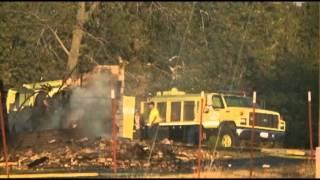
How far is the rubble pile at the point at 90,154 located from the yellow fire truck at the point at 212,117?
0.99 meters

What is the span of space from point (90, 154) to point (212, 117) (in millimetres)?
4644

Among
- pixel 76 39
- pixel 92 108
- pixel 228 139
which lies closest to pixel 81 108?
pixel 92 108

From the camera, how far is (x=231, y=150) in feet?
72.7

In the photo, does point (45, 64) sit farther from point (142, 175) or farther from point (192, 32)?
point (142, 175)

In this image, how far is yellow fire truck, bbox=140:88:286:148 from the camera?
22.8 meters

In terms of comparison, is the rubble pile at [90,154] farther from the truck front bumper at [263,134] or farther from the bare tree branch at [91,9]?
the bare tree branch at [91,9]

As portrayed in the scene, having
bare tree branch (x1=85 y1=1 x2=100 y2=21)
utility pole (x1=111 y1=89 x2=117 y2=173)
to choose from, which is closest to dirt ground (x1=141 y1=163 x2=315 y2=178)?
utility pole (x1=111 y1=89 x2=117 y2=173)

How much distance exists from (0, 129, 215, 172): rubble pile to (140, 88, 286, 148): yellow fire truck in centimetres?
99

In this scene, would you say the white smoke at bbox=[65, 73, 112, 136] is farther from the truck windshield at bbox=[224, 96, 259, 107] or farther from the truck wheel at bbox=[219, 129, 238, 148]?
the truck windshield at bbox=[224, 96, 259, 107]

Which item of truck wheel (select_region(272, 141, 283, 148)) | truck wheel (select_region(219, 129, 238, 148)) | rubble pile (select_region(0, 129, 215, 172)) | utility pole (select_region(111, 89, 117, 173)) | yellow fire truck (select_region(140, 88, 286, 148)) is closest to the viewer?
utility pole (select_region(111, 89, 117, 173))

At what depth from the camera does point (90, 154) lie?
20500 millimetres

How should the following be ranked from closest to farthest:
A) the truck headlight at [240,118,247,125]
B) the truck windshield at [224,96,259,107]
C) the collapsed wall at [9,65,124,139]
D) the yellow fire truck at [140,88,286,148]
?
the collapsed wall at [9,65,124,139] < the yellow fire truck at [140,88,286,148] < the truck headlight at [240,118,247,125] < the truck windshield at [224,96,259,107]

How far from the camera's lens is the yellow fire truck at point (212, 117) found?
22797mm

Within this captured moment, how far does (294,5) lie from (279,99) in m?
3.38
